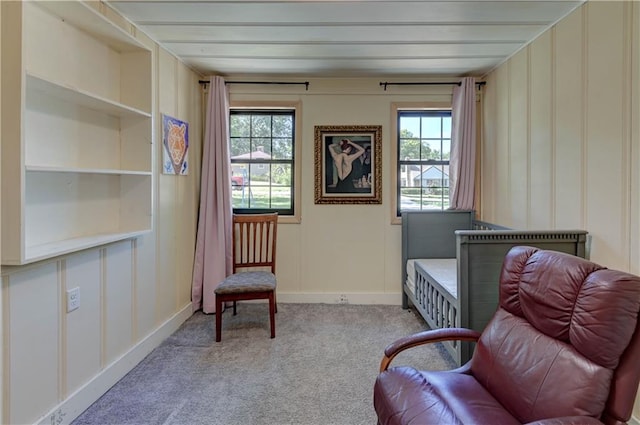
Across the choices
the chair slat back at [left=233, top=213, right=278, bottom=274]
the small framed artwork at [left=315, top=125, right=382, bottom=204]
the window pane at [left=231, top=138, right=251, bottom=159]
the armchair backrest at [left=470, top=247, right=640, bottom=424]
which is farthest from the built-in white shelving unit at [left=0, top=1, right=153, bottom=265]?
the armchair backrest at [left=470, top=247, right=640, bottom=424]

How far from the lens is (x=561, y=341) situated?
4.20 feet

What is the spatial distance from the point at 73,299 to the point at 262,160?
2.27 m

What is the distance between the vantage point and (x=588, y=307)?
3.86 ft

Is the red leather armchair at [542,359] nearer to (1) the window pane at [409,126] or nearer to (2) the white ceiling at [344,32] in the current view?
(2) the white ceiling at [344,32]

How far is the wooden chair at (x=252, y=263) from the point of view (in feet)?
9.11

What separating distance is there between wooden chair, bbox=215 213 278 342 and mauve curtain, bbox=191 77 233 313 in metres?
0.13

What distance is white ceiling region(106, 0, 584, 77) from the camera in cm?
212

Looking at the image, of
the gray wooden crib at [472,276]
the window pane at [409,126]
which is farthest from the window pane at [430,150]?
the gray wooden crib at [472,276]

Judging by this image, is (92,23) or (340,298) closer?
(92,23)

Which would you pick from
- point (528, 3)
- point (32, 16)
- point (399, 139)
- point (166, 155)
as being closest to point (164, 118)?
point (166, 155)

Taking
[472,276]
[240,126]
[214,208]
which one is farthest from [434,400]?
[240,126]

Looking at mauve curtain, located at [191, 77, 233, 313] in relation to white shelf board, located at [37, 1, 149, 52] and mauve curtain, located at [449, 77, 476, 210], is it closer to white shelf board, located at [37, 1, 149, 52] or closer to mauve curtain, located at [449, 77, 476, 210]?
white shelf board, located at [37, 1, 149, 52]

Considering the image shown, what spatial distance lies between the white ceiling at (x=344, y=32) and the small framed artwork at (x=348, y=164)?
2.09ft

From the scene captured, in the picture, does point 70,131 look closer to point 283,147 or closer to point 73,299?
point 73,299
